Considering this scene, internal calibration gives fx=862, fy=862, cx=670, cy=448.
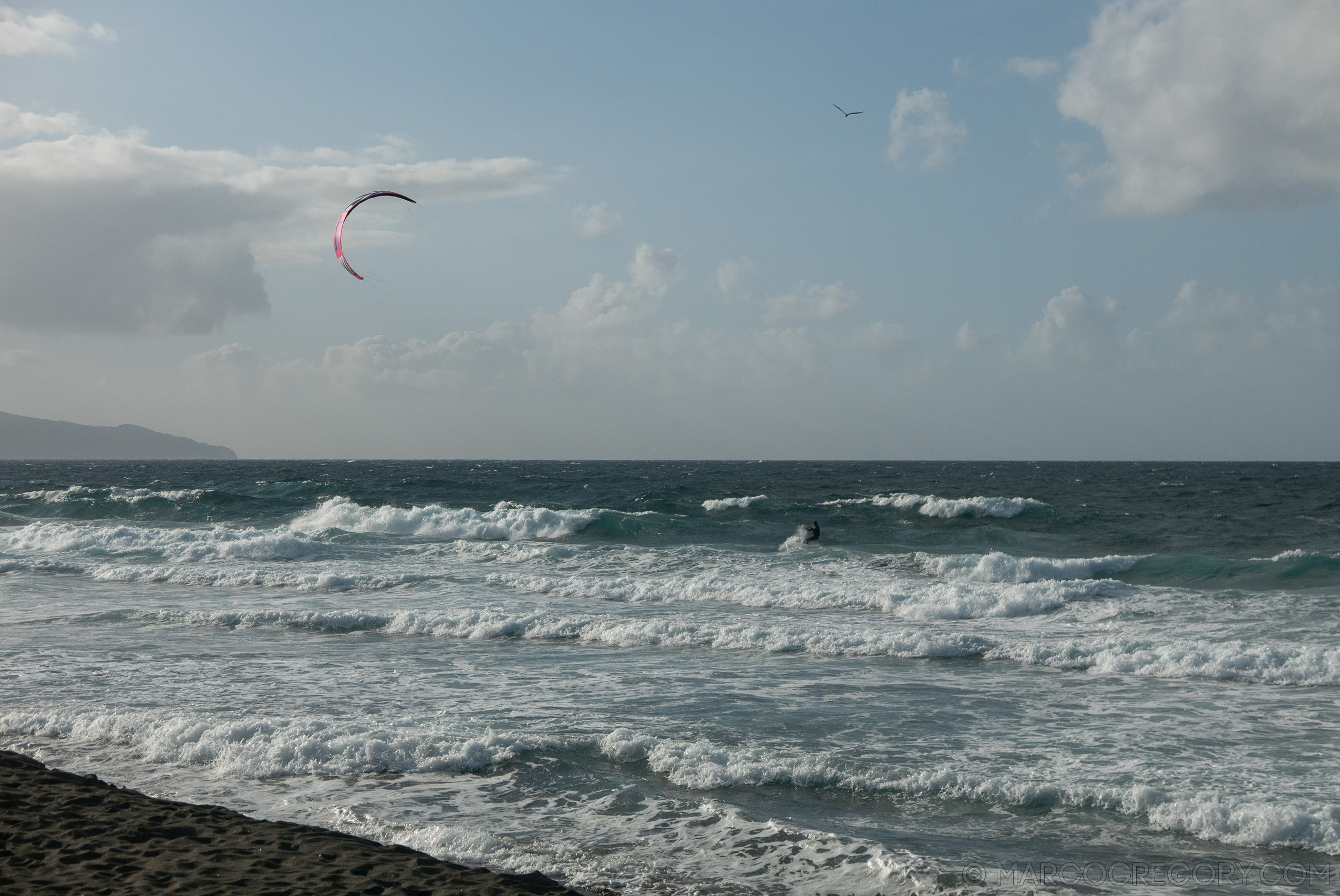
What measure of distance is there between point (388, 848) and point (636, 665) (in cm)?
631

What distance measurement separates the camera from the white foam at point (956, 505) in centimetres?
3616

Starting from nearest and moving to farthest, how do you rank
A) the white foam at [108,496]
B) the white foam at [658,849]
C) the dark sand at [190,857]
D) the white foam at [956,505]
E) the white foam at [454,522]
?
1. the dark sand at [190,857]
2. the white foam at [658,849]
3. the white foam at [454,522]
4. the white foam at [956,505]
5. the white foam at [108,496]

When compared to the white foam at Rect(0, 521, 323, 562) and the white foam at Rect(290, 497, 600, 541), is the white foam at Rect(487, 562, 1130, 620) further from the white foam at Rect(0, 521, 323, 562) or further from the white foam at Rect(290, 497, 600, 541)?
the white foam at Rect(290, 497, 600, 541)

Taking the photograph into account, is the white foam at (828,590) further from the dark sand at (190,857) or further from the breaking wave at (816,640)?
the dark sand at (190,857)

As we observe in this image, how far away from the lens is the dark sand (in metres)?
4.89

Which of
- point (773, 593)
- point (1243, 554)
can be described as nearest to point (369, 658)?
point (773, 593)

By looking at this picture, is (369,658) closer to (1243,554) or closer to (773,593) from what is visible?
(773,593)

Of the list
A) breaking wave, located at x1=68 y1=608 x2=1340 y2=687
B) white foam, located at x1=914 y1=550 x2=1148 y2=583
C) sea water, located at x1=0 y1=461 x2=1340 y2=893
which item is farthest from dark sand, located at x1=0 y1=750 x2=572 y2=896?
white foam, located at x1=914 y1=550 x2=1148 y2=583

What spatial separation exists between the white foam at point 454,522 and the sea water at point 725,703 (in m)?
5.19

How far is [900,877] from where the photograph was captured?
5.37 m

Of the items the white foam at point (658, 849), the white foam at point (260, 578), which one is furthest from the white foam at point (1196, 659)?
the white foam at point (260, 578)

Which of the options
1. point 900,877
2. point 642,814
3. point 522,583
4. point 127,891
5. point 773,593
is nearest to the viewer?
point 127,891

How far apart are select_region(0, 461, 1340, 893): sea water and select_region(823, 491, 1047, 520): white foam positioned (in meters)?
11.0

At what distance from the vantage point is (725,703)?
966 cm
